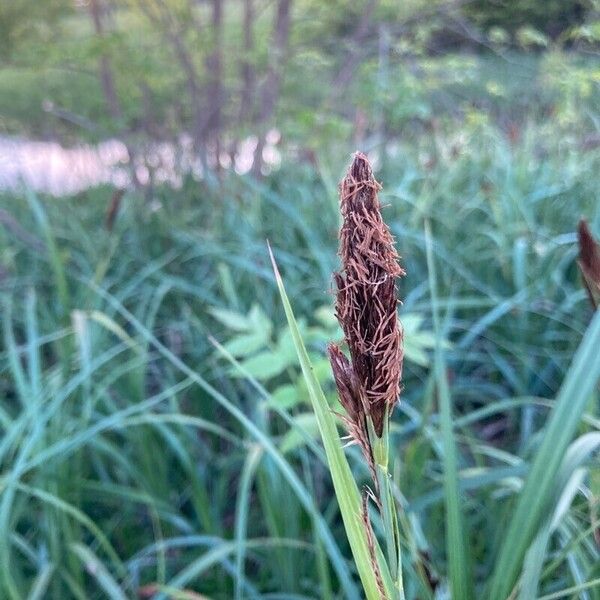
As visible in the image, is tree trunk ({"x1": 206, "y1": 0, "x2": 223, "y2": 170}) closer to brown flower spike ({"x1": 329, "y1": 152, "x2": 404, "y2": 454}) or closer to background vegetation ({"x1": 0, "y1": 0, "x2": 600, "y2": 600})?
background vegetation ({"x1": 0, "y1": 0, "x2": 600, "y2": 600})

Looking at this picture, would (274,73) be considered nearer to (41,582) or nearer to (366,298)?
Result: (41,582)

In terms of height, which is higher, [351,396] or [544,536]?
[351,396]

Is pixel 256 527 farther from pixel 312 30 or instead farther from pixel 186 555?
pixel 312 30

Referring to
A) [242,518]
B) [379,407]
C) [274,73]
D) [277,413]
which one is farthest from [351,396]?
[274,73]

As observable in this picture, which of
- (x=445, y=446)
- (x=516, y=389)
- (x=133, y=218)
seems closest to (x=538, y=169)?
(x=516, y=389)

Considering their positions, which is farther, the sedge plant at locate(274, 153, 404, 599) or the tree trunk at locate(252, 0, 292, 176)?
the tree trunk at locate(252, 0, 292, 176)

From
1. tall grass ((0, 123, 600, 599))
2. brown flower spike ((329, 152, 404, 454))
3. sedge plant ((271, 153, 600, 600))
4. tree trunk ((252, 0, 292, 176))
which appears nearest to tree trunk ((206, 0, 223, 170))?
tree trunk ((252, 0, 292, 176))

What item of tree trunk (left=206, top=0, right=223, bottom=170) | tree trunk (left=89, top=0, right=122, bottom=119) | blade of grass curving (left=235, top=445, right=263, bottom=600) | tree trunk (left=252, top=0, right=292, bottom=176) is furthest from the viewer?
tree trunk (left=89, top=0, right=122, bottom=119)
